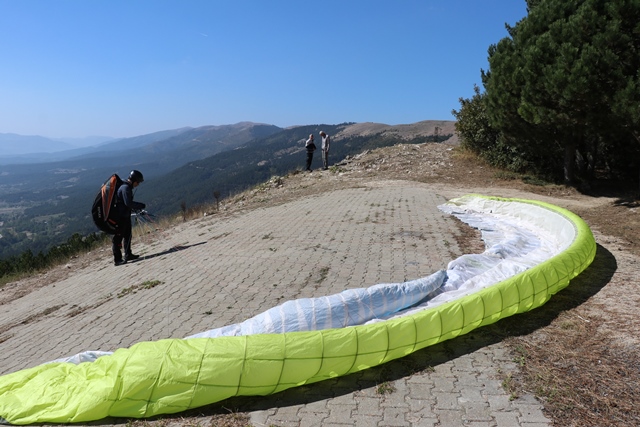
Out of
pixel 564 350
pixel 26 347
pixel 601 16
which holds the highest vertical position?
pixel 601 16

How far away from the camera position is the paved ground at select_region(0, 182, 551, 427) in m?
3.30

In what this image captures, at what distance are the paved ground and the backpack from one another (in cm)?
101

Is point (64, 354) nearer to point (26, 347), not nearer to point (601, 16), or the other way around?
point (26, 347)

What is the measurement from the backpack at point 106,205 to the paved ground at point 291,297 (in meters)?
1.01

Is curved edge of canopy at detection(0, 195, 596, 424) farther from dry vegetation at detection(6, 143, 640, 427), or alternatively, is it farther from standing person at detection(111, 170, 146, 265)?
standing person at detection(111, 170, 146, 265)

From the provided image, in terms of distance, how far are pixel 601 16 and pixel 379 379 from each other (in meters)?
11.0

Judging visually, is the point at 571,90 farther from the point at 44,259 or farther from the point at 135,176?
the point at 44,259

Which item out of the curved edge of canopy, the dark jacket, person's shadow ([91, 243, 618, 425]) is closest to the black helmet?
the dark jacket

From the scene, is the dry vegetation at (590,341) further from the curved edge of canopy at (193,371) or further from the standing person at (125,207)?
the standing person at (125,207)

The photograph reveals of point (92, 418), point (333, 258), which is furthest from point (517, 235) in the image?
point (92, 418)

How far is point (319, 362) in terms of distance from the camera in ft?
11.5

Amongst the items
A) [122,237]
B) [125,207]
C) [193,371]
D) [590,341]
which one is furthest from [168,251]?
[590,341]

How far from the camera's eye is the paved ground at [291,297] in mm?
3297

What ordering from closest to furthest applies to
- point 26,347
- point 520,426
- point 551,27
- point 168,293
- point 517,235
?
point 520,426 → point 26,347 → point 168,293 → point 517,235 → point 551,27
